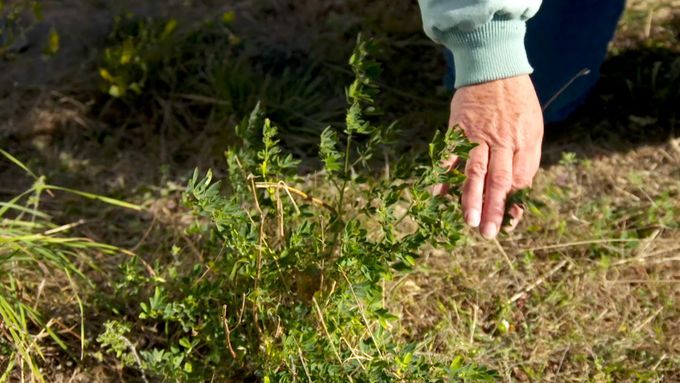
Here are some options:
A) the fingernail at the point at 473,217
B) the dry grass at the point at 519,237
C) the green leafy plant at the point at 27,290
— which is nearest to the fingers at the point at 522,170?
the fingernail at the point at 473,217

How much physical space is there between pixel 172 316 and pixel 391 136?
0.57 metres

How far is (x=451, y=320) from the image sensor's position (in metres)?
2.02

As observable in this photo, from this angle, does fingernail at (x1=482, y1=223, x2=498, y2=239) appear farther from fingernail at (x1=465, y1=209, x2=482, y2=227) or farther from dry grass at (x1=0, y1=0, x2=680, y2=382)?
dry grass at (x1=0, y1=0, x2=680, y2=382)

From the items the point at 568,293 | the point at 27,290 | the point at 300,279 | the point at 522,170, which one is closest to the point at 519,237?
the point at 568,293

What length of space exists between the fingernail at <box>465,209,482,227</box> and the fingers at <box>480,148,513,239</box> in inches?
0.9

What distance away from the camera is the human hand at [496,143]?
5.57 feet

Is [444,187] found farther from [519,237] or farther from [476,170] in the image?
[519,237]

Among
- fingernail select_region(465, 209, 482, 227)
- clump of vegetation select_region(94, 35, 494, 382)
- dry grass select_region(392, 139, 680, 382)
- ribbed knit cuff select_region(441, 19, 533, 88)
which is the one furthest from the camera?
dry grass select_region(392, 139, 680, 382)

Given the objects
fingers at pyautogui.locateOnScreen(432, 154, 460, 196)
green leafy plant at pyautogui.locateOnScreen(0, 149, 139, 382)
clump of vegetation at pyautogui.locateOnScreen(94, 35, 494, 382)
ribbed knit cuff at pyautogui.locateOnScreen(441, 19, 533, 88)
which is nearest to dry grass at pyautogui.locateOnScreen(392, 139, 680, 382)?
clump of vegetation at pyautogui.locateOnScreen(94, 35, 494, 382)

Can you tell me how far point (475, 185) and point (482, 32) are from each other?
327 millimetres

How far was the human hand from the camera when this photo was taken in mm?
1696

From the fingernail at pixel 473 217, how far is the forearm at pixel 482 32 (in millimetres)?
304

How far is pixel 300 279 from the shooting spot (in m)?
1.76

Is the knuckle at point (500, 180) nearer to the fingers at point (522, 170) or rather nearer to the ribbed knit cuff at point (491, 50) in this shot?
the fingers at point (522, 170)
